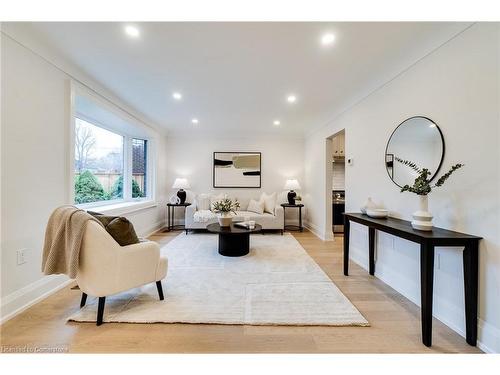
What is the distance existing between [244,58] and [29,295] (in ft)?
9.93

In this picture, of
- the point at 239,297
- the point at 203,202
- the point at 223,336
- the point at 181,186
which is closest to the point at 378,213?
the point at 239,297

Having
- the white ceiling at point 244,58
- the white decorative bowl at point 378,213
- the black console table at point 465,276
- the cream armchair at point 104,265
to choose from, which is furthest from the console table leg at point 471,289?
the cream armchair at point 104,265

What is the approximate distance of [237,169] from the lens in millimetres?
5586

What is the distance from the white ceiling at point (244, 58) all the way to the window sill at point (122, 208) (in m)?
1.76

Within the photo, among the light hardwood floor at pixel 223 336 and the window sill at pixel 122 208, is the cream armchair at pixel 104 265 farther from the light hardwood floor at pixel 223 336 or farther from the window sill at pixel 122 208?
the window sill at pixel 122 208

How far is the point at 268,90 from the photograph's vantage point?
294cm

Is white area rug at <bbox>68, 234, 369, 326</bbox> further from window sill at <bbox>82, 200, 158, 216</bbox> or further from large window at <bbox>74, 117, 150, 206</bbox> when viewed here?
large window at <bbox>74, 117, 150, 206</bbox>

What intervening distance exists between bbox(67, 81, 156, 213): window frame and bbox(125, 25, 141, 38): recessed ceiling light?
46.2 inches

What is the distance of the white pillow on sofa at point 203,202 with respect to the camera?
4.96 m

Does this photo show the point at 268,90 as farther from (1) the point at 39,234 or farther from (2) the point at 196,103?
(1) the point at 39,234

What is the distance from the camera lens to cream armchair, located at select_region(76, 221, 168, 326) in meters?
1.64

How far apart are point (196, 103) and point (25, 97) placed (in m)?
2.01

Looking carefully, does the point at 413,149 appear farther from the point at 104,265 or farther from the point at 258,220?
the point at 258,220

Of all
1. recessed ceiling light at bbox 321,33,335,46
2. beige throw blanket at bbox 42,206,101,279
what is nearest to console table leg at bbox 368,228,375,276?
recessed ceiling light at bbox 321,33,335,46
